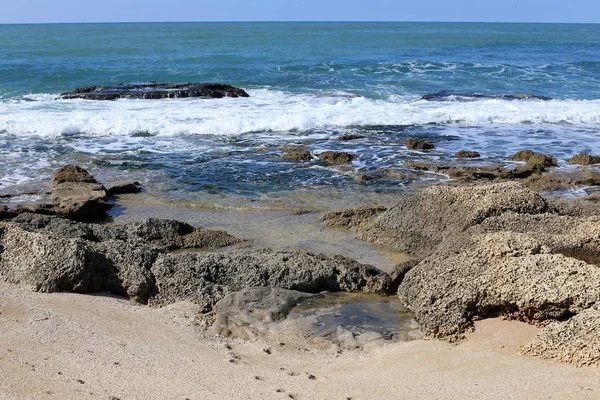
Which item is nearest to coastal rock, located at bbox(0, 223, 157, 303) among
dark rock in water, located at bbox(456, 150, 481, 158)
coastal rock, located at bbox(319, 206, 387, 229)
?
coastal rock, located at bbox(319, 206, 387, 229)

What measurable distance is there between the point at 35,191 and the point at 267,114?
791 cm

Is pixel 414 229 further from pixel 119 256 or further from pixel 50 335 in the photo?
pixel 50 335

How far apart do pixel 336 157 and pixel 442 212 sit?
5.04 meters

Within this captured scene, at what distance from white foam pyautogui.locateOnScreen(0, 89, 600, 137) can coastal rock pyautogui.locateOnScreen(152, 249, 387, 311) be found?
9.35 meters

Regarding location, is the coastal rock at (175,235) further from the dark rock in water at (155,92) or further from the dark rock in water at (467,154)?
the dark rock in water at (155,92)

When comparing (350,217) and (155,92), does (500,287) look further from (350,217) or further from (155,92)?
(155,92)

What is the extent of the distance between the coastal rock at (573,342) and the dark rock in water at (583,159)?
792cm

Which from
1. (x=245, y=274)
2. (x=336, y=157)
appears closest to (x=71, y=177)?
(x=336, y=157)

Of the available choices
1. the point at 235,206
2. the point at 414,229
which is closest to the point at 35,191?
the point at 235,206

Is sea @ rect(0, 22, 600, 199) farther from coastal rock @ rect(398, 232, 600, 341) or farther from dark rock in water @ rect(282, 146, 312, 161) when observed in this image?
coastal rock @ rect(398, 232, 600, 341)

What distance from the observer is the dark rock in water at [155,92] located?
1967 cm

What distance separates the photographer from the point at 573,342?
13.6ft

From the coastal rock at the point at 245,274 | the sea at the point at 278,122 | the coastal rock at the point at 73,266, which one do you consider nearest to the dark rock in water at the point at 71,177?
the sea at the point at 278,122

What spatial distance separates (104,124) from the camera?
49.2 feet
